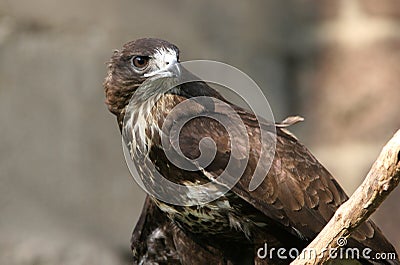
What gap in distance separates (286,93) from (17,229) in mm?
1437

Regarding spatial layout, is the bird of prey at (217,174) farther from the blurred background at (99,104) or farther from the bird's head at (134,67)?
the blurred background at (99,104)

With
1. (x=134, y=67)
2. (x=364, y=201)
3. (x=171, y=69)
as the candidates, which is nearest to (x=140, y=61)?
(x=134, y=67)

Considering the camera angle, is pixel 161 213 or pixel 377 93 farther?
pixel 377 93

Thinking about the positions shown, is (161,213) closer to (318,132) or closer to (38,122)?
(38,122)

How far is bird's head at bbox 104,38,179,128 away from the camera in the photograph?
4105mm

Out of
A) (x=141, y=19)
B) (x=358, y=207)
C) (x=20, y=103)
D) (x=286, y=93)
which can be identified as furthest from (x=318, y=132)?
(x=358, y=207)

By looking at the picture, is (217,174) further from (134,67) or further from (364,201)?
(364,201)

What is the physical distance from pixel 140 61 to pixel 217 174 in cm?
48

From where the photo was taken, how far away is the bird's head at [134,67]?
13.5 feet

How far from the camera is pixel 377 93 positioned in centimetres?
596

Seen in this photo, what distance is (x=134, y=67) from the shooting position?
418cm

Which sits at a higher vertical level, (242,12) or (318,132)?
(242,12)

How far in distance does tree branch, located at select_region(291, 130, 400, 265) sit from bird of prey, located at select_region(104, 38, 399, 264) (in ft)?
1.34

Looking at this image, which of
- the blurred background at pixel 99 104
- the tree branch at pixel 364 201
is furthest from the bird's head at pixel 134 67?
the blurred background at pixel 99 104
